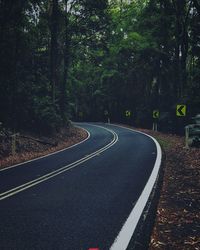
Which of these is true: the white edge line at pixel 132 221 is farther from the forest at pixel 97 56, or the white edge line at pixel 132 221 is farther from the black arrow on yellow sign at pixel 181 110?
the black arrow on yellow sign at pixel 181 110

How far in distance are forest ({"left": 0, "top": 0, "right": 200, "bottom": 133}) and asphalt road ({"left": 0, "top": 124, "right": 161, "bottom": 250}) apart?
29.7ft

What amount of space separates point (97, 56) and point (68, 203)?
32.0 m

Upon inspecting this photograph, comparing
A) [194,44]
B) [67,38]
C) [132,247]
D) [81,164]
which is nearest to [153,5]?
[194,44]

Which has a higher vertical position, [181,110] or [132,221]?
[181,110]

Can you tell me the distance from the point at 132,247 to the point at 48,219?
2.07 m

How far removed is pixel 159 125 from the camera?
132 ft

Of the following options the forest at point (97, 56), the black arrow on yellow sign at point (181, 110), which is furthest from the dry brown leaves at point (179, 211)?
the forest at point (97, 56)

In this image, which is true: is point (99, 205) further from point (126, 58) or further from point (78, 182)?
point (126, 58)

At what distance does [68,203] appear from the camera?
795cm

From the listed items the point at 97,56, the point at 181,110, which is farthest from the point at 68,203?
the point at 97,56

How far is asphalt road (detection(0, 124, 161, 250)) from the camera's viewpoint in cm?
565

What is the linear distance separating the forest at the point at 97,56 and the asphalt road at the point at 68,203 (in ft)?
29.7

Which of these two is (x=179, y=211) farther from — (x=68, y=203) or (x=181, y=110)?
(x=181, y=110)

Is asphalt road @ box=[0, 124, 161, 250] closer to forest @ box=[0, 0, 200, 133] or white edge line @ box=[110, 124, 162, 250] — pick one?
white edge line @ box=[110, 124, 162, 250]
